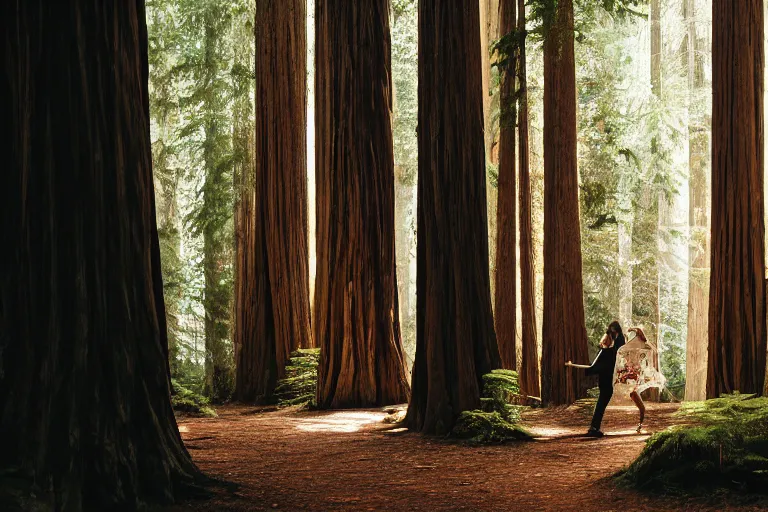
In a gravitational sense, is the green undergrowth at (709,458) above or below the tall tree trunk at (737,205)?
below

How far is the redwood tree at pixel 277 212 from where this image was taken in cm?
1459

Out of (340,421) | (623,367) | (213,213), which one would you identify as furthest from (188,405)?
(213,213)

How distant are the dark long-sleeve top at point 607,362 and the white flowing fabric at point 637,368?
71 millimetres

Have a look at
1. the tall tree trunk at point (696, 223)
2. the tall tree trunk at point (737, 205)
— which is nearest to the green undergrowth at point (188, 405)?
the tall tree trunk at point (737, 205)

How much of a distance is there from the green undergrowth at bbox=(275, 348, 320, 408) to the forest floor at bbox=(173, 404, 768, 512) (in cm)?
232

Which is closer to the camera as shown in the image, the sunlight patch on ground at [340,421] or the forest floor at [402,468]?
the forest floor at [402,468]

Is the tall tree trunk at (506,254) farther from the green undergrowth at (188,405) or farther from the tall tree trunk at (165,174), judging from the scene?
the tall tree trunk at (165,174)

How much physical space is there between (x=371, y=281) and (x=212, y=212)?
979cm

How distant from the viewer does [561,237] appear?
14344mm

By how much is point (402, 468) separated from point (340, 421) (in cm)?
367

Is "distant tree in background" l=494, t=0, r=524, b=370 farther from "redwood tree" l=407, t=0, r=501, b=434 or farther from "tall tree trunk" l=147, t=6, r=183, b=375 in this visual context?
"tall tree trunk" l=147, t=6, r=183, b=375

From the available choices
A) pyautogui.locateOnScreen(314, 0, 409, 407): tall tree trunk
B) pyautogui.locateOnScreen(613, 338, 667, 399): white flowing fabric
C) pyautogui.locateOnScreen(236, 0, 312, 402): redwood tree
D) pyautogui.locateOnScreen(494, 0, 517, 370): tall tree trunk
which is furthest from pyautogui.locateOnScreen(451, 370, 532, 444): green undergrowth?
pyautogui.locateOnScreen(494, 0, 517, 370): tall tree trunk

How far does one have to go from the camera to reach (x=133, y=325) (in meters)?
5.61

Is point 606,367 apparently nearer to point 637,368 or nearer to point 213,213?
point 637,368
